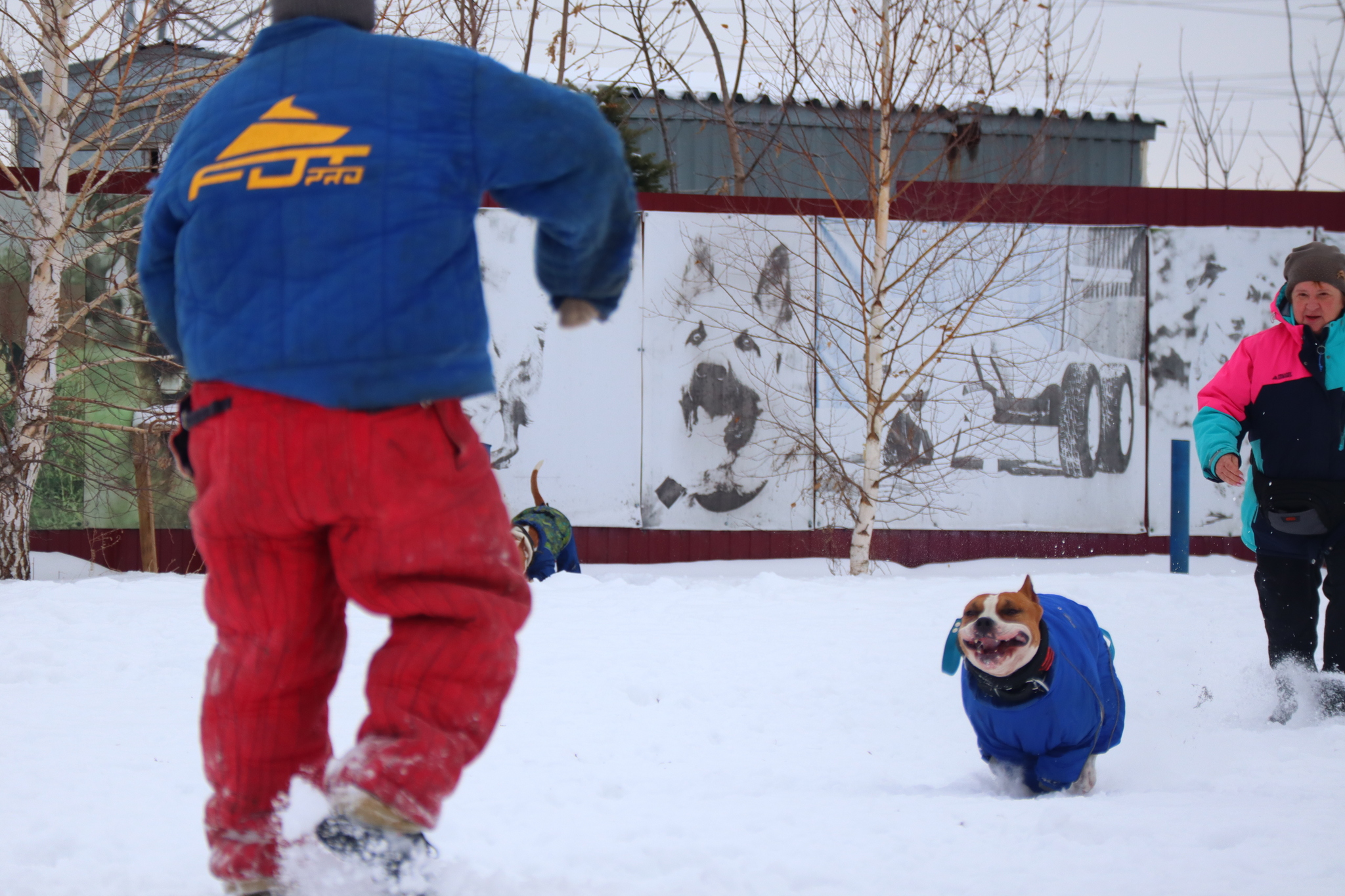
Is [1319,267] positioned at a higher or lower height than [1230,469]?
higher

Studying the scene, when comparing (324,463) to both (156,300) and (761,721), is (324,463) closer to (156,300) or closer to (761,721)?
(156,300)

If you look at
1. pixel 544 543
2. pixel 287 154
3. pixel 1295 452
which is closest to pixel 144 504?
pixel 544 543

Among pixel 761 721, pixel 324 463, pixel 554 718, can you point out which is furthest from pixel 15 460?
pixel 324 463

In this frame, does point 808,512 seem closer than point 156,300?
No

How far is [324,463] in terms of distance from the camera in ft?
4.58

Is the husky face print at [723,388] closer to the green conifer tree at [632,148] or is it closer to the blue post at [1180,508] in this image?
the green conifer tree at [632,148]

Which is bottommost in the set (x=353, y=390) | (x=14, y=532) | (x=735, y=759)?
(x=735, y=759)

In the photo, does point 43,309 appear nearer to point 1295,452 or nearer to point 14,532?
point 14,532

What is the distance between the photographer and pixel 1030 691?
2922 millimetres

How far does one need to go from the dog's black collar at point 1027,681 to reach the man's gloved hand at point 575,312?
6.38 ft

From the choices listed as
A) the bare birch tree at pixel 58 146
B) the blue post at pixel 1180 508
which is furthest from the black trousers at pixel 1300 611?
the bare birch tree at pixel 58 146

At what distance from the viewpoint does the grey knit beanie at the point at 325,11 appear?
5.18 ft

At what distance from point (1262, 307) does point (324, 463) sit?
9.87 metres

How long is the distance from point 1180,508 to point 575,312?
6.91m
